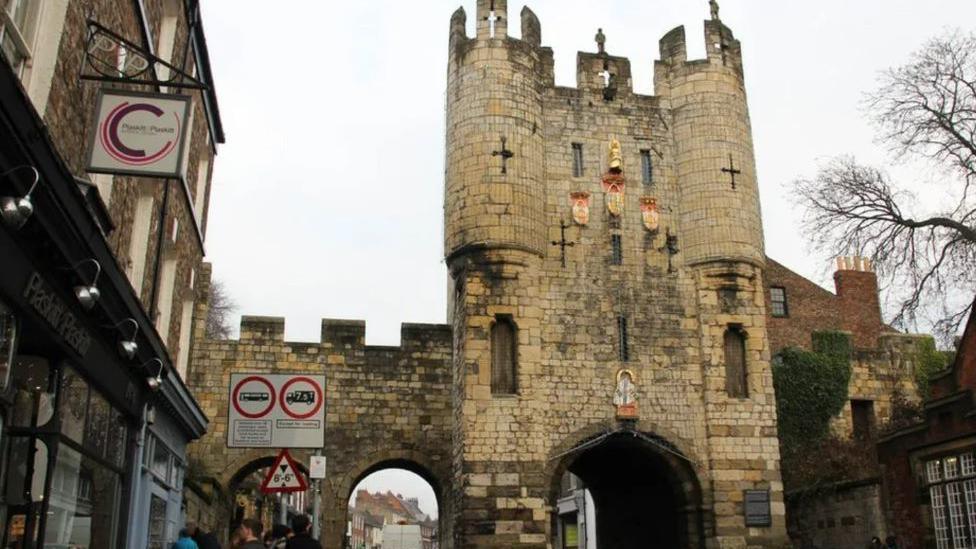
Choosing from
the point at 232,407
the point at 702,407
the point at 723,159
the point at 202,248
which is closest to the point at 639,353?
the point at 702,407

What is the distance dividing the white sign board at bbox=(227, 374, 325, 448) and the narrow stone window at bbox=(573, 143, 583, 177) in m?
12.8

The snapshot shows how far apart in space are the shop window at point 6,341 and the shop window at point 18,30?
1631 mm

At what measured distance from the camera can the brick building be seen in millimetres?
5684

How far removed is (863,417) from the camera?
25312 mm

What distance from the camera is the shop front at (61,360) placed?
536 cm

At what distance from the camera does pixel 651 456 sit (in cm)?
Result: 1959

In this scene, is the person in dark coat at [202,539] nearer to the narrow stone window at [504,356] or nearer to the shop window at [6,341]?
the shop window at [6,341]

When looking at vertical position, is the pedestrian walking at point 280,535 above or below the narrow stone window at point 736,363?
below

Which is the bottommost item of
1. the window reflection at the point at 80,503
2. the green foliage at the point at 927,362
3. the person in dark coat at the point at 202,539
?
the person in dark coat at the point at 202,539

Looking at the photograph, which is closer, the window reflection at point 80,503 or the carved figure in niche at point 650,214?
the window reflection at point 80,503

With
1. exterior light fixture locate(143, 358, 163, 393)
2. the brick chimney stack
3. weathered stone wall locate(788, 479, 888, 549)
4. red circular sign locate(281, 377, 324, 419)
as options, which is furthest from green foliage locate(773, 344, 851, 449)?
exterior light fixture locate(143, 358, 163, 393)

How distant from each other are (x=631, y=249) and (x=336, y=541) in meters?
9.41

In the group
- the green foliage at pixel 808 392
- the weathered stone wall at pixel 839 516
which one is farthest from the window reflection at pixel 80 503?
the green foliage at pixel 808 392

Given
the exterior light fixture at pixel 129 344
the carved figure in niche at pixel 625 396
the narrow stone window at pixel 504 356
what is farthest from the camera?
the carved figure in niche at pixel 625 396
